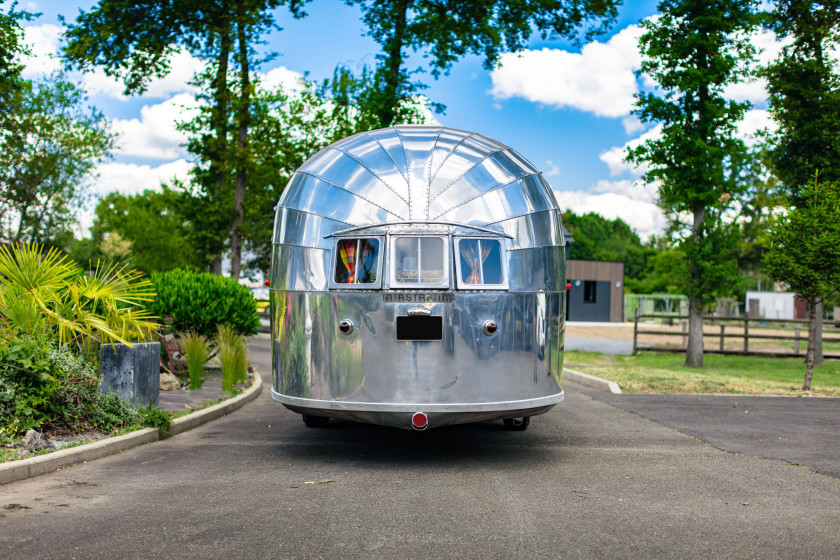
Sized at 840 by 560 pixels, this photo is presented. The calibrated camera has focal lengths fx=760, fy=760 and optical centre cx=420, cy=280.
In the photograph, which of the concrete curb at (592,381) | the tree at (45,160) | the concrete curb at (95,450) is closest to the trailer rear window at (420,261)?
the concrete curb at (95,450)

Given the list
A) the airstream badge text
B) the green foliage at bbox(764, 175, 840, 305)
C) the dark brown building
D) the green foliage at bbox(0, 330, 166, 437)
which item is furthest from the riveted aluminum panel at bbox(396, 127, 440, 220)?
the dark brown building

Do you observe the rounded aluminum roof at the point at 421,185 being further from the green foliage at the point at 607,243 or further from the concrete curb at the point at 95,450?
the green foliage at the point at 607,243

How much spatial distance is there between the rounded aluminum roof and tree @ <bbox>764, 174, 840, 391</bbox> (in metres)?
8.22

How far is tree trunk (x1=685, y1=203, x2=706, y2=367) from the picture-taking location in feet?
67.2

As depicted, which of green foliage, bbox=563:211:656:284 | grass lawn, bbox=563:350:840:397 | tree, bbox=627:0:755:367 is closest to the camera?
grass lawn, bbox=563:350:840:397

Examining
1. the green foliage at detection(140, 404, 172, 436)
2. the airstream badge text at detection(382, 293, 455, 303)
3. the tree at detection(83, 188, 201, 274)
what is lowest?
the green foliage at detection(140, 404, 172, 436)

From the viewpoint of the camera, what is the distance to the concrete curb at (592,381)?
14211 millimetres

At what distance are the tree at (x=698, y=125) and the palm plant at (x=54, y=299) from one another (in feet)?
49.6

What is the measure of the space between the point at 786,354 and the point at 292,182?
1997 cm

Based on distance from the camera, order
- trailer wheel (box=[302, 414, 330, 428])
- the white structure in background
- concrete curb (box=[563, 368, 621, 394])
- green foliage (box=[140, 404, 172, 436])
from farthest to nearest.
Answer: the white structure in background < concrete curb (box=[563, 368, 621, 394]) < trailer wheel (box=[302, 414, 330, 428]) < green foliage (box=[140, 404, 172, 436])

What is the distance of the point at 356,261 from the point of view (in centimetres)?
736

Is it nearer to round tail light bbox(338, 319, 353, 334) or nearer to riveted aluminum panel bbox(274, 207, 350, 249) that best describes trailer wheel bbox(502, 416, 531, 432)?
round tail light bbox(338, 319, 353, 334)

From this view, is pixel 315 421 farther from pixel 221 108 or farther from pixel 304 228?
pixel 221 108

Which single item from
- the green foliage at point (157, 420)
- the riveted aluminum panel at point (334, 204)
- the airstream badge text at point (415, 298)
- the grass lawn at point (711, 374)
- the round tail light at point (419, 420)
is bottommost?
the grass lawn at point (711, 374)
